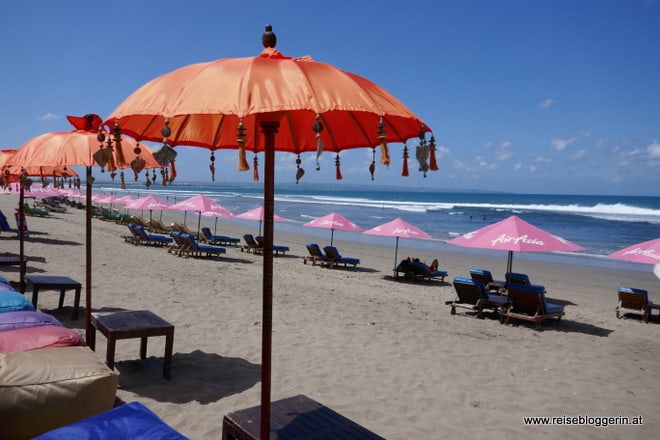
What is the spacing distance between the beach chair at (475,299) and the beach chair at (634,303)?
294 centimetres

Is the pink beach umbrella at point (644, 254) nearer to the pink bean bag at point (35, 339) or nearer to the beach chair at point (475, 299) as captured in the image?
the beach chair at point (475, 299)

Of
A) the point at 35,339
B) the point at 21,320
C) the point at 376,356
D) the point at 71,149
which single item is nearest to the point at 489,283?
the point at 376,356

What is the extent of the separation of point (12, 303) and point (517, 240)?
8194 millimetres

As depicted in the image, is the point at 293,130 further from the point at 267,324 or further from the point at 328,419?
the point at 328,419

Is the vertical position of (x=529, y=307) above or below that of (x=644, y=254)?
below

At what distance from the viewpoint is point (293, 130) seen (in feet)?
12.6

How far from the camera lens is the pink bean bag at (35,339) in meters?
2.96

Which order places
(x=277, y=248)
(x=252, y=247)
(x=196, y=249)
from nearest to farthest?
(x=196, y=249)
(x=277, y=248)
(x=252, y=247)

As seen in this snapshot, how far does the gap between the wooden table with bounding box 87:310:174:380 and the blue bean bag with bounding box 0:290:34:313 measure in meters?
0.73

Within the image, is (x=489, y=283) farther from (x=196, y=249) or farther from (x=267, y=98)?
(x=267, y=98)

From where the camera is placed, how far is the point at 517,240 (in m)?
9.10

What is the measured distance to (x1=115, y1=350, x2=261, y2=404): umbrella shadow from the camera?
14.8ft

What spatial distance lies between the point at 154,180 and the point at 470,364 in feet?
14.7

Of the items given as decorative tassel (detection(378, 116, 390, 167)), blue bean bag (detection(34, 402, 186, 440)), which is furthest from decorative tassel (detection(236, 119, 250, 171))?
blue bean bag (detection(34, 402, 186, 440))
